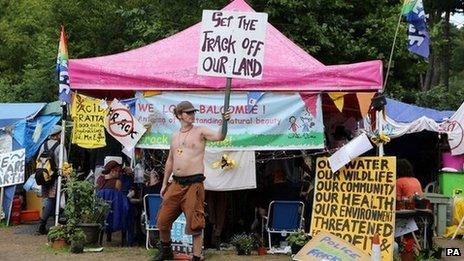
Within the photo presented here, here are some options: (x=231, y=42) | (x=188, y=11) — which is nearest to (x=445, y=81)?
(x=188, y=11)

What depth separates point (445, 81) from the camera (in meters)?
35.1

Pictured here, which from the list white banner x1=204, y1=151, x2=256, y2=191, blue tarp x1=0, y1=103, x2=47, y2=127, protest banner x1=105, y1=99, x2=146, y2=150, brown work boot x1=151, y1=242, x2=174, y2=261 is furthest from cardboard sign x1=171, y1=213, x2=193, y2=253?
blue tarp x1=0, y1=103, x2=47, y2=127

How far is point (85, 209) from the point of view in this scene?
412 inches

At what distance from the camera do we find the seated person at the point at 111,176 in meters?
11.1

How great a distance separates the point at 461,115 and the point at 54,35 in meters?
14.5

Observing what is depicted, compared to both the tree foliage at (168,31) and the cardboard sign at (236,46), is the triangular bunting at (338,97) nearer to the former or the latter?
the cardboard sign at (236,46)

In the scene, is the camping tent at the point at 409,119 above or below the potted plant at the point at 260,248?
above

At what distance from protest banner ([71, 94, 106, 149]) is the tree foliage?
26.4 ft

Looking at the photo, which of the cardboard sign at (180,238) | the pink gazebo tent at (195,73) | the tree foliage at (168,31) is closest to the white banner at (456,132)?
the tree foliage at (168,31)

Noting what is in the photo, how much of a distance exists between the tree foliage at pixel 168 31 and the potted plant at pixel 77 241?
29.7ft

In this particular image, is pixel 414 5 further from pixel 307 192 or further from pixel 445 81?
pixel 445 81

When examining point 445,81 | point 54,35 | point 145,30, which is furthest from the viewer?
point 445,81

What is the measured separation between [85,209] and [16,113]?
5.39 meters

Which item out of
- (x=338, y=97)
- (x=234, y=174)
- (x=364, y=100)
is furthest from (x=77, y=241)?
(x=364, y=100)
